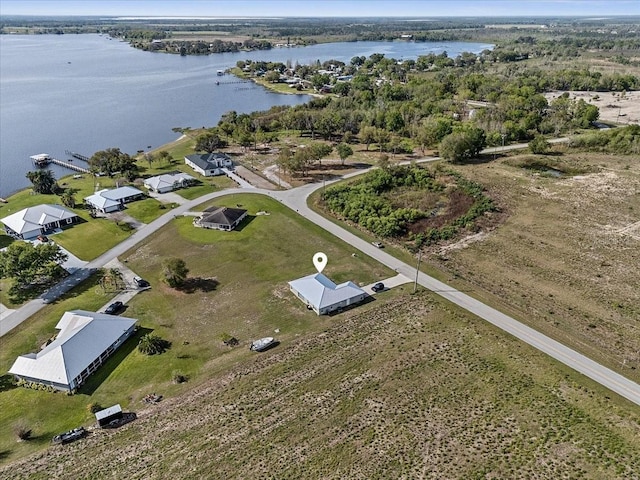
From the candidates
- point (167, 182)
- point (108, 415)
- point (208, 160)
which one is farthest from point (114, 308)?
point (208, 160)

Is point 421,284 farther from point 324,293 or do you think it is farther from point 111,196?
point 111,196

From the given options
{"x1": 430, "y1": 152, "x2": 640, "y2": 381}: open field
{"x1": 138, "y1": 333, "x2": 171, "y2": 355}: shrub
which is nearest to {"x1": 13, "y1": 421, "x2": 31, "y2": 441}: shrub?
{"x1": 138, "y1": 333, "x2": 171, "y2": 355}: shrub

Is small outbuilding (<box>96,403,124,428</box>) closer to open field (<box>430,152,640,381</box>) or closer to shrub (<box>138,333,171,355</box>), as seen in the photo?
shrub (<box>138,333,171,355</box>)

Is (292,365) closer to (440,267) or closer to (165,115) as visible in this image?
(440,267)

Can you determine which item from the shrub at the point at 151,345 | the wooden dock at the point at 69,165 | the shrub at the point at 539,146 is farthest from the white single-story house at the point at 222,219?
the shrub at the point at 539,146

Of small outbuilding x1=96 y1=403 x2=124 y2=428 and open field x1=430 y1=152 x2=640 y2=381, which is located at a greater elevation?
open field x1=430 y1=152 x2=640 y2=381

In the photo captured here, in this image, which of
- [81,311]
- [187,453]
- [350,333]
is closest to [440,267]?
[350,333]
